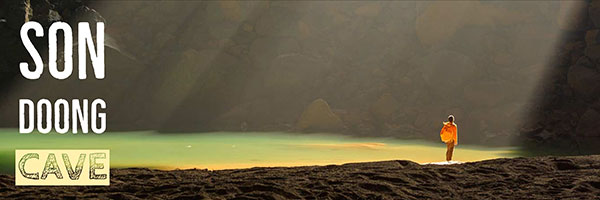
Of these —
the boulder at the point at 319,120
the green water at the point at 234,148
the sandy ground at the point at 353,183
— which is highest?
the boulder at the point at 319,120

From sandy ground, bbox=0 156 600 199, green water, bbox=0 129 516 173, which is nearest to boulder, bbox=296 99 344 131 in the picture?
green water, bbox=0 129 516 173

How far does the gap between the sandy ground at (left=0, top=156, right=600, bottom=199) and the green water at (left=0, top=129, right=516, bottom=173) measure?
197 inches

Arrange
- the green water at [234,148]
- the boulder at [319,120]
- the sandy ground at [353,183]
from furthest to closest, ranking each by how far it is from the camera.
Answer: the boulder at [319,120] → the green water at [234,148] → the sandy ground at [353,183]

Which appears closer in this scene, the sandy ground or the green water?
the sandy ground

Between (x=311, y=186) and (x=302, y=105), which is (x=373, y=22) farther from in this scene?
(x=311, y=186)

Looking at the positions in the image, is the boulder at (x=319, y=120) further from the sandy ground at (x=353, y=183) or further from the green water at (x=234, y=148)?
the sandy ground at (x=353, y=183)

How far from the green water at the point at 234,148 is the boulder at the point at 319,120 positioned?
45.4 inches

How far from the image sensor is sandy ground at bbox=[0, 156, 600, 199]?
6.38 metres

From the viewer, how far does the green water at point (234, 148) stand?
45.6 ft

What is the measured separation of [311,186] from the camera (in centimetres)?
678

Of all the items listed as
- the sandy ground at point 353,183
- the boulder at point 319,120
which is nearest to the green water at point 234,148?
the boulder at point 319,120

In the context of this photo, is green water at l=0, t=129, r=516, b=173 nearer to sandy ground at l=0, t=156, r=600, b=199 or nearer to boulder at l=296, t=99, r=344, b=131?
boulder at l=296, t=99, r=344, b=131

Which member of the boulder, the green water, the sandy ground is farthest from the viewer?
the boulder

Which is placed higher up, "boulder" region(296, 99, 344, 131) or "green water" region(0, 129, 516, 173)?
"boulder" region(296, 99, 344, 131)
